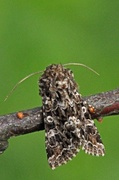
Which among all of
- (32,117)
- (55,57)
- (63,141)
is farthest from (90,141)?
(55,57)

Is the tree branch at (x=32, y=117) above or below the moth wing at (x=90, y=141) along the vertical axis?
below

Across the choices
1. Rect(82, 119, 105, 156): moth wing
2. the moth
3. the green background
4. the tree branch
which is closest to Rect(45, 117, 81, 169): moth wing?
the moth

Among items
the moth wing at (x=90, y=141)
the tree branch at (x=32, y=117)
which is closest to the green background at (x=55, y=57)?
the moth wing at (x=90, y=141)

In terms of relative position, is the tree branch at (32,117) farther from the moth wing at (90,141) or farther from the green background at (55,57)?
the green background at (55,57)

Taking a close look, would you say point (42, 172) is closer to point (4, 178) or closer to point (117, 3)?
point (4, 178)

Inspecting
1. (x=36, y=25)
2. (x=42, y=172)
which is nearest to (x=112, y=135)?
(x=42, y=172)

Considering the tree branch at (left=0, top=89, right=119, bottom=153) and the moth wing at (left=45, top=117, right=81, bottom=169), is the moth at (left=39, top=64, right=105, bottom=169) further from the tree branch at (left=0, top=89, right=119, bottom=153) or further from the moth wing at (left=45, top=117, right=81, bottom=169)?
the tree branch at (left=0, top=89, right=119, bottom=153)
